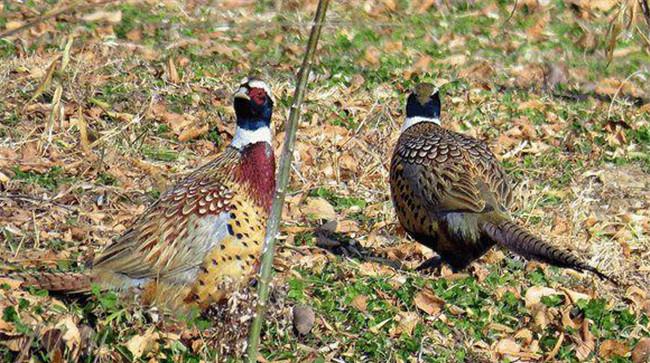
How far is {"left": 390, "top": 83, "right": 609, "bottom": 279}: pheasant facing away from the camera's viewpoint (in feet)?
18.8

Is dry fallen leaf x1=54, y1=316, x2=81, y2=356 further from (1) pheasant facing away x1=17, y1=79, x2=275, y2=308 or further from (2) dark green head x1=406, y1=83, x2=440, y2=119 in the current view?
(2) dark green head x1=406, y1=83, x2=440, y2=119

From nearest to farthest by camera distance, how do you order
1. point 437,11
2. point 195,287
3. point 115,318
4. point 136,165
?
1. point 115,318
2. point 195,287
3. point 136,165
4. point 437,11

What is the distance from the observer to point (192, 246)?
4.76 metres

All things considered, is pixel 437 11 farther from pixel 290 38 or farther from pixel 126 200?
pixel 126 200

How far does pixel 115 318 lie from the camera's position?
426cm

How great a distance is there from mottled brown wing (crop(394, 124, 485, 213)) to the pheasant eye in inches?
40.2

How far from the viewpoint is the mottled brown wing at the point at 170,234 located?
473cm

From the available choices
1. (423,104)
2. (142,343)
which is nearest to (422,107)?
(423,104)

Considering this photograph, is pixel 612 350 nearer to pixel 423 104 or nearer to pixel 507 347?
pixel 507 347

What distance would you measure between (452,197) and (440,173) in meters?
0.17

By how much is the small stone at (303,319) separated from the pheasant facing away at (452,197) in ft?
3.59

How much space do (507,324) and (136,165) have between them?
7.49 feet

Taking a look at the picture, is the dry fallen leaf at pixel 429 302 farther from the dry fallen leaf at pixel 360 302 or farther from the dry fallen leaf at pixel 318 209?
the dry fallen leaf at pixel 318 209

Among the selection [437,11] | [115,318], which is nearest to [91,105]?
[115,318]
